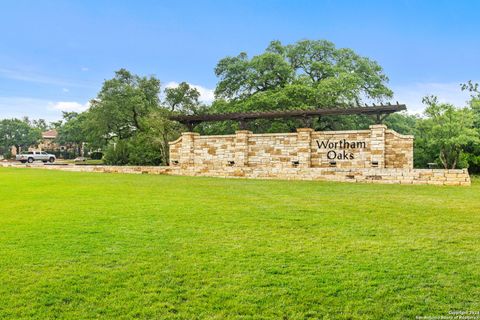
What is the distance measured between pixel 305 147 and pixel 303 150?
17cm

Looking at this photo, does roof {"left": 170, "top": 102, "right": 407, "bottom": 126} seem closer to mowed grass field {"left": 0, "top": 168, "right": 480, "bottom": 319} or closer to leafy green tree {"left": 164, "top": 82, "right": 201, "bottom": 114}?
mowed grass field {"left": 0, "top": 168, "right": 480, "bottom": 319}

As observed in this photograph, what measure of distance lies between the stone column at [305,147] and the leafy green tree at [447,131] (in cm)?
648

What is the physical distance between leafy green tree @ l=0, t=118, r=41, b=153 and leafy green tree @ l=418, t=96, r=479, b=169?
199 ft

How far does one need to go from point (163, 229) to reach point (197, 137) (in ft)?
48.8

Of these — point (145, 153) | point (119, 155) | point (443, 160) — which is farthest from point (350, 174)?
point (119, 155)

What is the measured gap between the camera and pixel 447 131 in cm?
1823

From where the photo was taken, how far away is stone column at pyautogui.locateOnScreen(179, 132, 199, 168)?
2045cm

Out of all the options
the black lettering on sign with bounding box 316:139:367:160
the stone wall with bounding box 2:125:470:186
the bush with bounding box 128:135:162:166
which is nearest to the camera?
the stone wall with bounding box 2:125:470:186

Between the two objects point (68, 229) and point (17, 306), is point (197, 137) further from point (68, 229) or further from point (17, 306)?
point (17, 306)

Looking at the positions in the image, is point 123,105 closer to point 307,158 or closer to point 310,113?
point 310,113

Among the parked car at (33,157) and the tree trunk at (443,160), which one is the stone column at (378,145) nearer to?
the tree trunk at (443,160)

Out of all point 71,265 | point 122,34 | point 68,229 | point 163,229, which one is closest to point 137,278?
point 71,265

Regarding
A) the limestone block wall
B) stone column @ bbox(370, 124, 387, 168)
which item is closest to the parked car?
the limestone block wall

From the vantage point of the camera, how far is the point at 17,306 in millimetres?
3166
